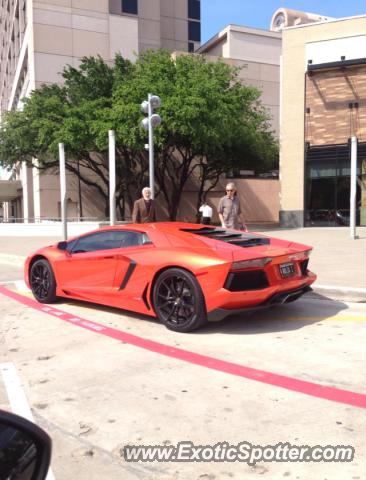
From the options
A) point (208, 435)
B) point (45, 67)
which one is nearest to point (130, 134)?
point (45, 67)

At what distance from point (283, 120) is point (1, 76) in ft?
181

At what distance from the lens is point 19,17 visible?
42.6 m

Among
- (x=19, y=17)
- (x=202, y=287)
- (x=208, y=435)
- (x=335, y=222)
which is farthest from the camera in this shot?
(x=19, y=17)

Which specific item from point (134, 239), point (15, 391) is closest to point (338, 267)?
point (134, 239)

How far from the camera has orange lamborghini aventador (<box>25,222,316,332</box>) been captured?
5625 millimetres

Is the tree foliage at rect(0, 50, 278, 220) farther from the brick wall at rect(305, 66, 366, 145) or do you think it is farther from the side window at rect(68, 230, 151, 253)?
the side window at rect(68, 230, 151, 253)

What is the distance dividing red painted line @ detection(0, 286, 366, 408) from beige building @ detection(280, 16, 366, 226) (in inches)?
876

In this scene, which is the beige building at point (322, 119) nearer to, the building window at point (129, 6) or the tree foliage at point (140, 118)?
the tree foliage at point (140, 118)

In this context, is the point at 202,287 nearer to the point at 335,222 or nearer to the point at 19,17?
the point at 335,222

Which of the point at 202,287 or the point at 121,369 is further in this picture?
the point at 202,287

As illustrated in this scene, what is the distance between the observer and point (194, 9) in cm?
5644

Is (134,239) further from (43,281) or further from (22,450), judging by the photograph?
(22,450)

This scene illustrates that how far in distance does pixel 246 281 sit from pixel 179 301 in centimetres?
83

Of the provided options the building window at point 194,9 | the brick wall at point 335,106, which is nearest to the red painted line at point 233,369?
the brick wall at point 335,106
